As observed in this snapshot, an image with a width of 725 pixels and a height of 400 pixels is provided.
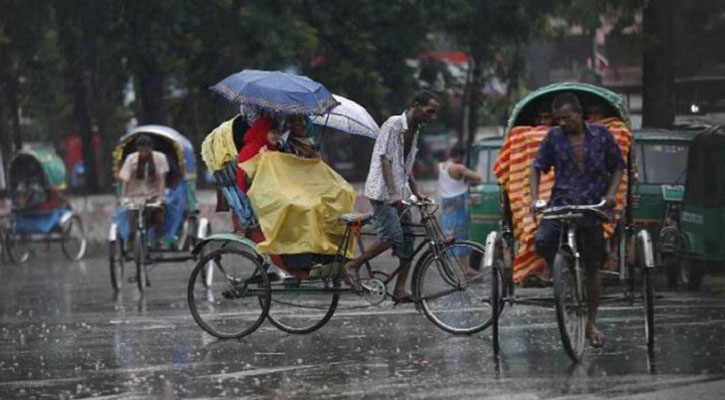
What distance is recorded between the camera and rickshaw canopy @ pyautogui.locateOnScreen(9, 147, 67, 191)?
31.3 meters

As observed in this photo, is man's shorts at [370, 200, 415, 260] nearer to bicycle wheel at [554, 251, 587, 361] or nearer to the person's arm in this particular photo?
the person's arm

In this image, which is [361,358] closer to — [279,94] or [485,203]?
[279,94]

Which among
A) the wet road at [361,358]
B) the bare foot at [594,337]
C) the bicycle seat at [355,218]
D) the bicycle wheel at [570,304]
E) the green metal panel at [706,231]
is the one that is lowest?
the wet road at [361,358]

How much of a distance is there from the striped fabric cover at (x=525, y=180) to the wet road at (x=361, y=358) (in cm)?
64

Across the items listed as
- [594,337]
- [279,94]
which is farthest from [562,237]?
[279,94]

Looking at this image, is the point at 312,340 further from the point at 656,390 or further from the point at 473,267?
the point at 656,390

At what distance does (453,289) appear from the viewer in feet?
45.9

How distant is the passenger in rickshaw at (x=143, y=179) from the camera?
21.0m

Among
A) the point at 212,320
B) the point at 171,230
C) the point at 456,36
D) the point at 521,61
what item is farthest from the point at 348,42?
the point at 212,320

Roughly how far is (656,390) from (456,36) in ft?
107

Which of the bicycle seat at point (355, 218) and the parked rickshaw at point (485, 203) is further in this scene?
the parked rickshaw at point (485, 203)

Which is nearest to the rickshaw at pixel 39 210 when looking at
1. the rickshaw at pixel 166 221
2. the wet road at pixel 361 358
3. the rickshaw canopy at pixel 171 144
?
the rickshaw at pixel 166 221

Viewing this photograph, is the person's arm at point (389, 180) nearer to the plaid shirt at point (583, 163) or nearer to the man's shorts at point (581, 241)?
the plaid shirt at point (583, 163)

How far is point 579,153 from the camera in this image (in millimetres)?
12023
